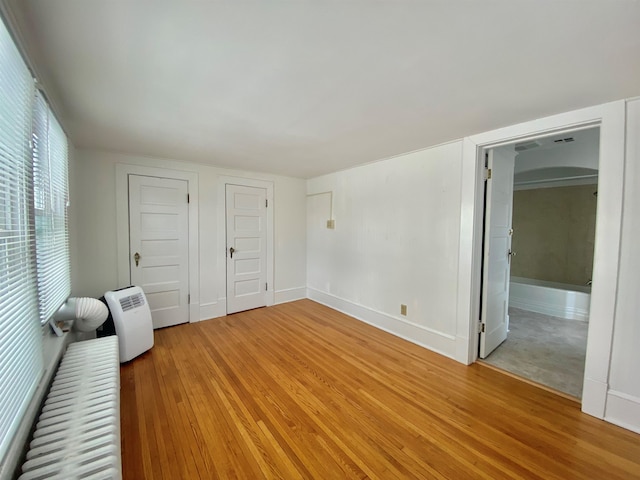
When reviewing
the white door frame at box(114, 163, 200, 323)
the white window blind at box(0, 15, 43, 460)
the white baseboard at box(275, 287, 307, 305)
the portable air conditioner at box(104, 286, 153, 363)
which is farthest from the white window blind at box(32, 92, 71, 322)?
the white baseboard at box(275, 287, 307, 305)

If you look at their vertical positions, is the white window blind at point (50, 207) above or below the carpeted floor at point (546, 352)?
above

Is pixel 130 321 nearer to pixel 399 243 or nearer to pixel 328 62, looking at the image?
pixel 328 62

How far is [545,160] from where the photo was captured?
3445mm

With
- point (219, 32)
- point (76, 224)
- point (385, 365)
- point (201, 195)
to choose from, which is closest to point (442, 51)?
point (219, 32)

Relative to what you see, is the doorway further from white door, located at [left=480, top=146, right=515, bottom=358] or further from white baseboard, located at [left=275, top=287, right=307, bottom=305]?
white baseboard, located at [left=275, top=287, right=307, bottom=305]

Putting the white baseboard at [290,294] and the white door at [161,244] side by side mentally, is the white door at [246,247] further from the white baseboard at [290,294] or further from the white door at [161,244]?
the white door at [161,244]

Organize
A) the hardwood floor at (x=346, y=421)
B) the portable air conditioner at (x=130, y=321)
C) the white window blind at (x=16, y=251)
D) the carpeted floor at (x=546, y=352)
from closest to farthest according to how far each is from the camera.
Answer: the white window blind at (x=16, y=251), the hardwood floor at (x=346, y=421), the carpeted floor at (x=546, y=352), the portable air conditioner at (x=130, y=321)

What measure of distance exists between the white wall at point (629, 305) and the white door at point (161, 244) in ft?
13.8

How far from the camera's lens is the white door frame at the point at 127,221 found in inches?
119

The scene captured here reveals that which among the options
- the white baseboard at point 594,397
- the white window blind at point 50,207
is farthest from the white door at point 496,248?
the white window blind at point 50,207

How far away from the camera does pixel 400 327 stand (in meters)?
3.06

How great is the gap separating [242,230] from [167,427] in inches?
104

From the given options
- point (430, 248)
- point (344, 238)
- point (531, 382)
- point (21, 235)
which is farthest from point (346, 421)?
point (344, 238)

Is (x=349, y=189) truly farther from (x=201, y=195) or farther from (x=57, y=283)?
(x=57, y=283)
